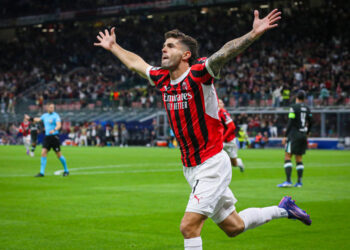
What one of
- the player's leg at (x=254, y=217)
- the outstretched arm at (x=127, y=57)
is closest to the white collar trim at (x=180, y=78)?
the outstretched arm at (x=127, y=57)

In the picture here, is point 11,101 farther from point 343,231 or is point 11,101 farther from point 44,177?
point 343,231

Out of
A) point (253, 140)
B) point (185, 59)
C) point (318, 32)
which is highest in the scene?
point (318, 32)

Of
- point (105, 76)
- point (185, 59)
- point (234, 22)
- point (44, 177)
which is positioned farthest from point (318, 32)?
point (185, 59)

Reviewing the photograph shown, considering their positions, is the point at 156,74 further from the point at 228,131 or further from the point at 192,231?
the point at 228,131

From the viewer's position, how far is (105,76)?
194 feet

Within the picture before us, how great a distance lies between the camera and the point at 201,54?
55.0 metres

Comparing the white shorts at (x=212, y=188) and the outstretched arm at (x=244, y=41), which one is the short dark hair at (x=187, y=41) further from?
the white shorts at (x=212, y=188)

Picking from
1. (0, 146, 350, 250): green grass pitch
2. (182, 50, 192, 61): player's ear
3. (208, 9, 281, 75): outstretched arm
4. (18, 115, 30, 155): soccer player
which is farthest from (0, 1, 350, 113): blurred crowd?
(208, 9, 281, 75): outstretched arm

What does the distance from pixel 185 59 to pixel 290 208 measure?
228cm

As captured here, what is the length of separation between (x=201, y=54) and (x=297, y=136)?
132 ft

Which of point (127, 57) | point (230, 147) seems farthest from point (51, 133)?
point (127, 57)

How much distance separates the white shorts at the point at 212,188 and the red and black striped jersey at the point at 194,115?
87 mm

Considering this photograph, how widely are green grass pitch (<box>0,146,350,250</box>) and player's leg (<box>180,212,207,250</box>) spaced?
6.96 feet

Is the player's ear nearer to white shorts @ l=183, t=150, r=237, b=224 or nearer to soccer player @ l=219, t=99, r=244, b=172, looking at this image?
white shorts @ l=183, t=150, r=237, b=224
